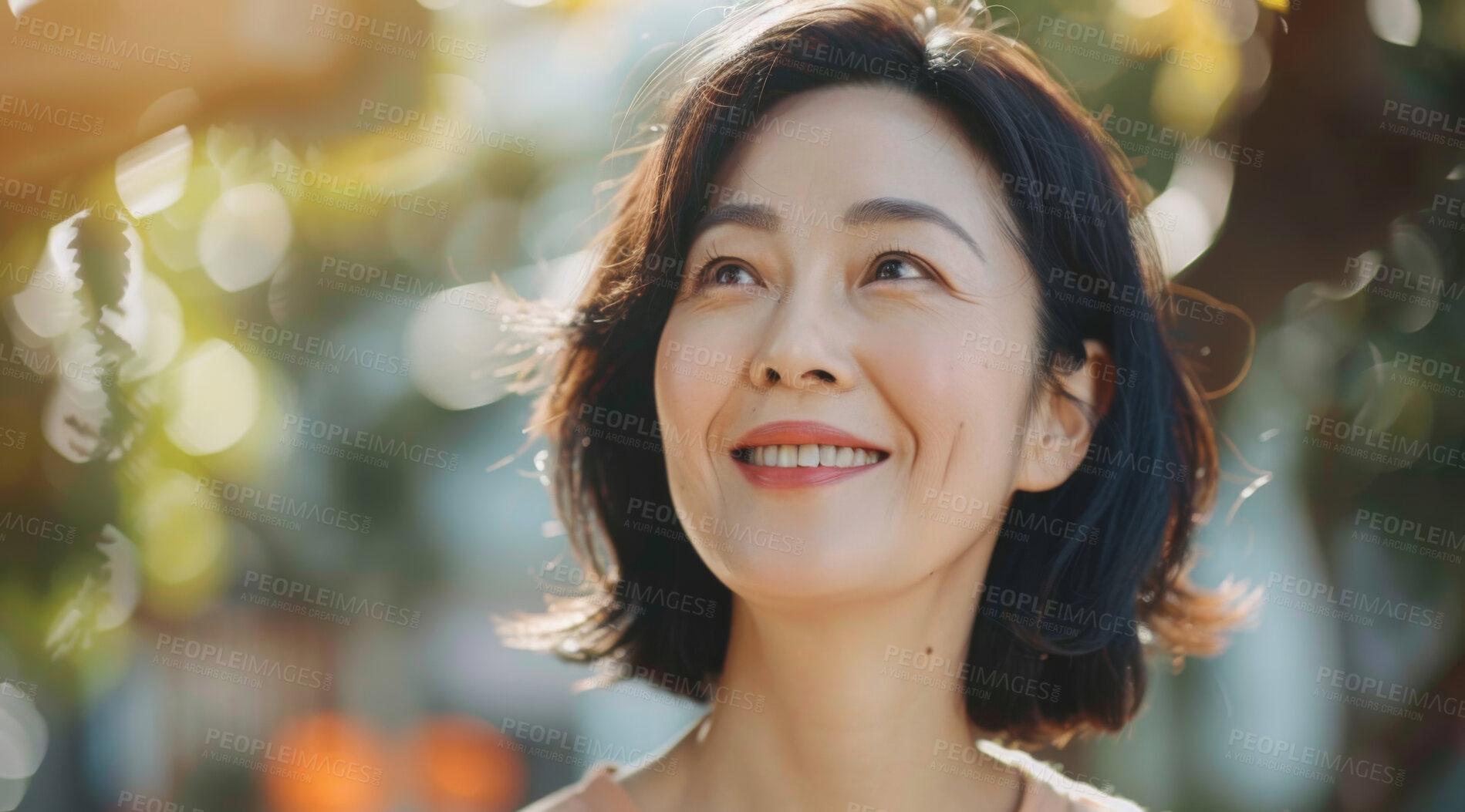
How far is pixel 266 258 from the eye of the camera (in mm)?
4141

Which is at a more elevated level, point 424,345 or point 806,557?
point 424,345

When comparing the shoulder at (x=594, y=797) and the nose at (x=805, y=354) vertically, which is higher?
the nose at (x=805, y=354)

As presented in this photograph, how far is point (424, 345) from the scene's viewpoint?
13.8 ft

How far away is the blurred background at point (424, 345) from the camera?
3014 millimetres

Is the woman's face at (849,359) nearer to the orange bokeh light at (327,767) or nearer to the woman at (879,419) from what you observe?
the woman at (879,419)

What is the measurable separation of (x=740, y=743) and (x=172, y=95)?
2180 millimetres

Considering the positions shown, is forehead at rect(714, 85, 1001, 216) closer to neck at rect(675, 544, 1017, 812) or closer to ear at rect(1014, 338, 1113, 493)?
ear at rect(1014, 338, 1113, 493)

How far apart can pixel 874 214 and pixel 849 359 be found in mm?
255

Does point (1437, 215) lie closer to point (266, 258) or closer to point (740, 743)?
point (740, 743)

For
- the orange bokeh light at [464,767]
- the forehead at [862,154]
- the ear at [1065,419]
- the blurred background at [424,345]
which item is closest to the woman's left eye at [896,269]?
the forehead at [862,154]

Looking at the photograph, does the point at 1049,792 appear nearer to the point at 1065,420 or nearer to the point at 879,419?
the point at 1065,420

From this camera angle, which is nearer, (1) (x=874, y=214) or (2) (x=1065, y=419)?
(1) (x=874, y=214)

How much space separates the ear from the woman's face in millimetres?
85

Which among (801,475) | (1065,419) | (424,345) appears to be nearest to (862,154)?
(801,475)
